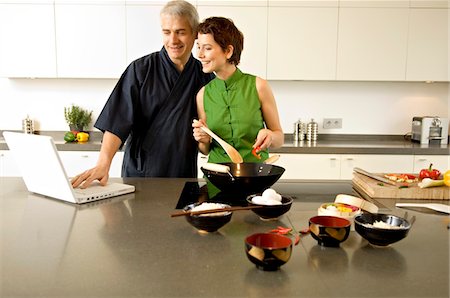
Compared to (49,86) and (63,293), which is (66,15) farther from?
(63,293)

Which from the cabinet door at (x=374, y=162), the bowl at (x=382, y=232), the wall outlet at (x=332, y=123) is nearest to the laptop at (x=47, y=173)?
the bowl at (x=382, y=232)

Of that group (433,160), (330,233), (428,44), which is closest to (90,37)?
(428,44)

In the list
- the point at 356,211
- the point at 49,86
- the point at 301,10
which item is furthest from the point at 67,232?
the point at 49,86

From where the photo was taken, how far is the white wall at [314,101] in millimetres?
3672

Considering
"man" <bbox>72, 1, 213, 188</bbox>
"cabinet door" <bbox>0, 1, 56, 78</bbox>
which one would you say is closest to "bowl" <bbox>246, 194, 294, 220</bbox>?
"man" <bbox>72, 1, 213, 188</bbox>

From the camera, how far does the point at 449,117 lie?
3699mm

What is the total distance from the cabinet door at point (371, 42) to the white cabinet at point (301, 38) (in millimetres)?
78

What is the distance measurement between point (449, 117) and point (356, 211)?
9.93 ft

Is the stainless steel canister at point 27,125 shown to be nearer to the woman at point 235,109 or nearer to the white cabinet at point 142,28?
the white cabinet at point 142,28

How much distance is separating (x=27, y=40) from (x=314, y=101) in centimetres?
237

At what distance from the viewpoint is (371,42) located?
3299 millimetres

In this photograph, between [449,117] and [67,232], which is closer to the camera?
[67,232]

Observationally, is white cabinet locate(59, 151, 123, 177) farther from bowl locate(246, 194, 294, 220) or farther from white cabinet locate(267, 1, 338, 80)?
bowl locate(246, 194, 294, 220)

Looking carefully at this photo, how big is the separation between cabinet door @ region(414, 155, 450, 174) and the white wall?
0.59 metres
